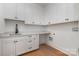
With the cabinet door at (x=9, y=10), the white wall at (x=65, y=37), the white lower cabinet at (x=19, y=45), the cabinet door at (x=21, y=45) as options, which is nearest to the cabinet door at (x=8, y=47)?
the white lower cabinet at (x=19, y=45)

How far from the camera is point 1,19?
5.58ft

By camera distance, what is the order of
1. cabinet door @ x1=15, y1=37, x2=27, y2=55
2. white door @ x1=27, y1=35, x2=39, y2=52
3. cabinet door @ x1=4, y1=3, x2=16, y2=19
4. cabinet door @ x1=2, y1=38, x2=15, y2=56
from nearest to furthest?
cabinet door @ x1=2, y1=38, x2=15, y2=56 < cabinet door @ x1=15, y1=37, x2=27, y2=55 < cabinet door @ x1=4, y1=3, x2=16, y2=19 < white door @ x1=27, y1=35, x2=39, y2=52

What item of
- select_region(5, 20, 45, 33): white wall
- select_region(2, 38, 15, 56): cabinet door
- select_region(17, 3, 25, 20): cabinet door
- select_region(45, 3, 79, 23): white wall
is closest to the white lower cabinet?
select_region(2, 38, 15, 56): cabinet door

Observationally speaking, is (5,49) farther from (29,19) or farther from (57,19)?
(57,19)

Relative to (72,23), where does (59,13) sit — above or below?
above

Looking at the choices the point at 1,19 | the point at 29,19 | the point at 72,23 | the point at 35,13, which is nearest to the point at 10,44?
the point at 1,19

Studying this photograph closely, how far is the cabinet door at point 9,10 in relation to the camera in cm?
177

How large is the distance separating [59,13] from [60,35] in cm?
70

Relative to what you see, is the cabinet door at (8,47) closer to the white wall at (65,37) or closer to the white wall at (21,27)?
the white wall at (21,27)

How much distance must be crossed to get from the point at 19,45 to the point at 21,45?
0.20ft

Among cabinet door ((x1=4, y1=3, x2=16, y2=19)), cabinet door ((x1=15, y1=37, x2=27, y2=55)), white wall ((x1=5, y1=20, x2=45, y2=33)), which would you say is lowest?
cabinet door ((x1=15, y1=37, x2=27, y2=55))

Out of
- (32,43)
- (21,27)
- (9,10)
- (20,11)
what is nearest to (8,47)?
(32,43)

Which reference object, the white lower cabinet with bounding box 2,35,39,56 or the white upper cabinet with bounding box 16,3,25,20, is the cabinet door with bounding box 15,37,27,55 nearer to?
the white lower cabinet with bounding box 2,35,39,56

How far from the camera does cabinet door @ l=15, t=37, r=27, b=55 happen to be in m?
1.65
